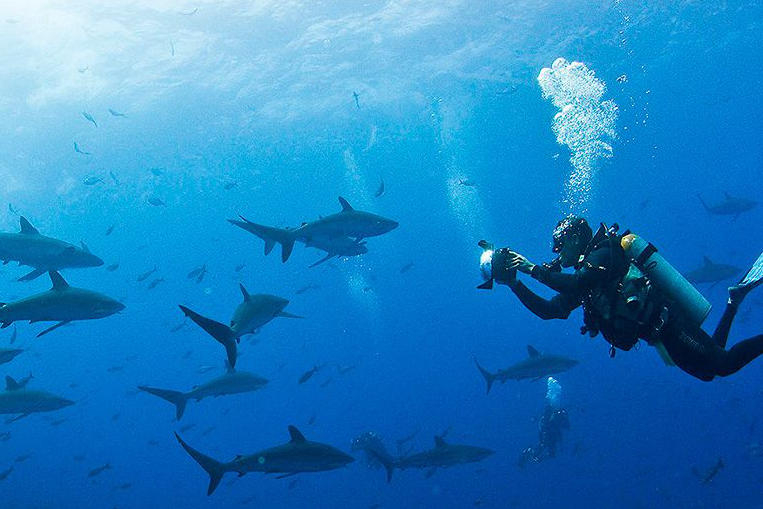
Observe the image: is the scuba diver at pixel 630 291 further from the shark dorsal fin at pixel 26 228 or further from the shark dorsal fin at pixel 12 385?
the shark dorsal fin at pixel 12 385

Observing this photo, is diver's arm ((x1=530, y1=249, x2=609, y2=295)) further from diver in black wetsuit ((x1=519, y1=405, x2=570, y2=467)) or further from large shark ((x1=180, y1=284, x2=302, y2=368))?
diver in black wetsuit ((x1=519, y1=405, x2=570, y2=467))

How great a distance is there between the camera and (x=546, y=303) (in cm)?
605

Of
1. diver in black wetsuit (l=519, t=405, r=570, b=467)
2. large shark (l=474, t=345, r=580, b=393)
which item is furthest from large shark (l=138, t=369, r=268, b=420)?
diver in black wetsuit (l=519, t=405, r=570, b=467)

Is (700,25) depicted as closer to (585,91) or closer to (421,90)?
(585,91)

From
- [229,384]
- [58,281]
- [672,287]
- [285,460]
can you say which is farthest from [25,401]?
[672,287]

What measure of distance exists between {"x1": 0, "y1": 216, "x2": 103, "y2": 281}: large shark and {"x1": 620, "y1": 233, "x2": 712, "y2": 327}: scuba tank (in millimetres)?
10273

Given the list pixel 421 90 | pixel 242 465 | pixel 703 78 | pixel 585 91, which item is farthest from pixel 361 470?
pixel 703 78

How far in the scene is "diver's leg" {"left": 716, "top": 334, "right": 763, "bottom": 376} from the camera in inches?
197

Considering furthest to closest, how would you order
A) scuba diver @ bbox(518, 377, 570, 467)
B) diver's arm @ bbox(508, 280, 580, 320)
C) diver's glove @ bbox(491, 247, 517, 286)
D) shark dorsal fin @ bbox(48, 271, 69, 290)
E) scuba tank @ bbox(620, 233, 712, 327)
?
scuba diver @ bbox(518, 377, 570, 467) < shark dorsal fin @ bbox(48, 271, 69, 290) < diver's arm @ bbox(508, 280, 580, 320) < diver's glove @ bbox(491, 247, 517, 286) < scuba tank @ bbox(620, 233, 712, 327)

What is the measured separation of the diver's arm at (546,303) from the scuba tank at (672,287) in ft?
2.86

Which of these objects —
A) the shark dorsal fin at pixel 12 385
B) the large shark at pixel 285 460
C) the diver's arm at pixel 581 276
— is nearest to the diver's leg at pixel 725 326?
the diver's arm at pixel 581 276

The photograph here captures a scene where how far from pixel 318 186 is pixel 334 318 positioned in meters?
31.4

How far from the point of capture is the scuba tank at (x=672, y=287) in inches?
195

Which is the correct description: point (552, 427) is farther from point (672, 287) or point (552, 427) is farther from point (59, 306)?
point (59, 306)
